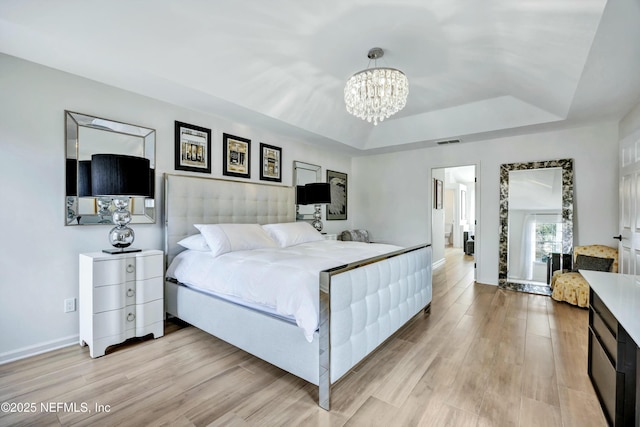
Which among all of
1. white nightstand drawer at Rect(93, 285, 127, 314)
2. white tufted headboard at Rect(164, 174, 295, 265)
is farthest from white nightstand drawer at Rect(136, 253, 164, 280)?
white tufted headboard at Rect(164, 174, 295, 265)

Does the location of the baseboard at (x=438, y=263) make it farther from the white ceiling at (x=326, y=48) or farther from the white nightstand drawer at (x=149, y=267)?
the white nightstand drawer at (x=149, y=267)

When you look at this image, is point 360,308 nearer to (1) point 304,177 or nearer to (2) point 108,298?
(2) point 108,298

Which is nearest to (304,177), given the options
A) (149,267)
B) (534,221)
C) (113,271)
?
(149,267)

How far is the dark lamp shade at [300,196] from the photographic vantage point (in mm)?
4473

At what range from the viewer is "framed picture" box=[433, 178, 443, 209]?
581 cm

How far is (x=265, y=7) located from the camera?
2.14m

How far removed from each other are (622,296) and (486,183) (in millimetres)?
3524

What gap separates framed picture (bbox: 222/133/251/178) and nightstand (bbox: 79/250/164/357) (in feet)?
5.02

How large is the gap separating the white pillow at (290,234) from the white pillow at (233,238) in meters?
0.19

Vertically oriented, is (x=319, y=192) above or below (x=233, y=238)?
above

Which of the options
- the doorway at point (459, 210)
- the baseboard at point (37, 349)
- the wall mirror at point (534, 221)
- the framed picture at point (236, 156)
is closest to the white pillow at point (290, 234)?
the framed picture at point (236, 156)

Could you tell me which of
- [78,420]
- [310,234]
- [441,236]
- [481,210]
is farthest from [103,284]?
[441,236]

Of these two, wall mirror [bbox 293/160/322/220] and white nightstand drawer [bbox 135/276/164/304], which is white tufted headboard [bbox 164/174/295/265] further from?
white nightstand drawer [bbox 135/276/164/304]

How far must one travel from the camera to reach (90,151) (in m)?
2.64
